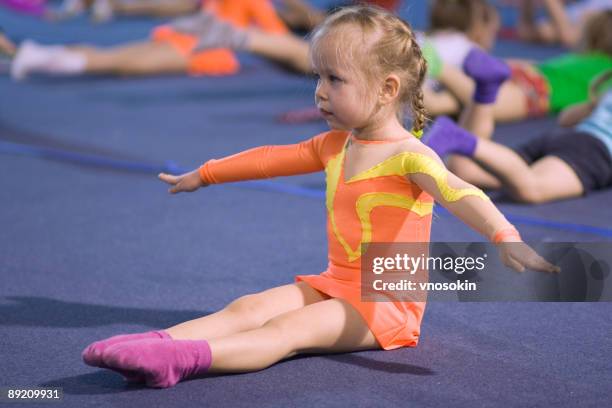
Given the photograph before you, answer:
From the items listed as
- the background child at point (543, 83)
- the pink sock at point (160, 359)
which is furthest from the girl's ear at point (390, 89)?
the background child at point (543, 83)

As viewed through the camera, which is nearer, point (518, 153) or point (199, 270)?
point (199, 270)

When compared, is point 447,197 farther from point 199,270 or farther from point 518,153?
point 518,153

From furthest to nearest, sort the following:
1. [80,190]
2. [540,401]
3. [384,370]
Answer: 1. [80,190]
2. [384,370]
3. [540,401]

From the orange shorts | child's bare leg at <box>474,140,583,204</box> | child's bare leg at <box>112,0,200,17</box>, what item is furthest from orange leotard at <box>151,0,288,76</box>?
child's bare leg at <box>474,140,583,204</box>

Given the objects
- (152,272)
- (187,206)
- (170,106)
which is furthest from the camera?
(170,106)

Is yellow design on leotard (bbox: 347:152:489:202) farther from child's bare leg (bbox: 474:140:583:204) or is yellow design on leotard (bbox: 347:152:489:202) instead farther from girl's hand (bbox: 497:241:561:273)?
child's bare leg (bbox: 474:140:583:204)

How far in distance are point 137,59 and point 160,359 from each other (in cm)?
312

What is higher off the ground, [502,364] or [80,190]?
[80,190]

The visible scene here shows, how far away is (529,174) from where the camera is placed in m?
2.36

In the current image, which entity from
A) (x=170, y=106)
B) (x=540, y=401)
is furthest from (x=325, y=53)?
(x=170, y=106)

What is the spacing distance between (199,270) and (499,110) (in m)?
1.67

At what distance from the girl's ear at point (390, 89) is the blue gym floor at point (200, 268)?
27 cm

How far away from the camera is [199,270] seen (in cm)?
195

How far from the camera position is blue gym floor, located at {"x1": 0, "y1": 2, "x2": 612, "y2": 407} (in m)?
1.38
